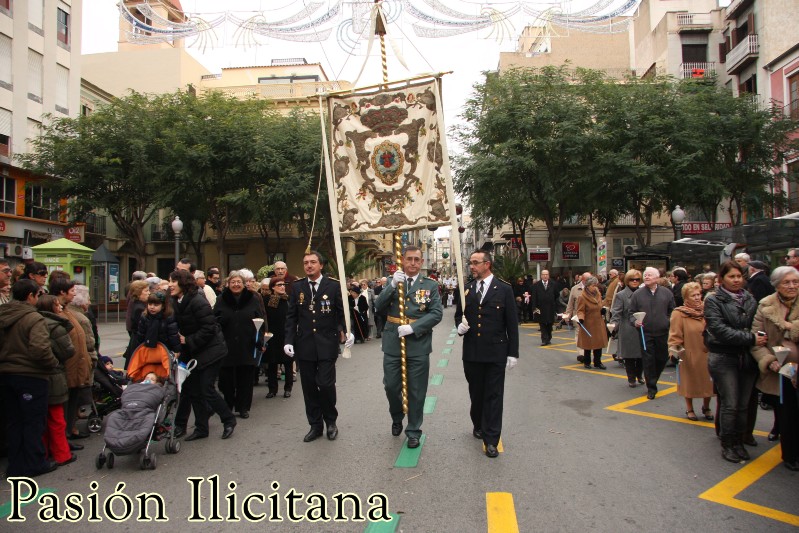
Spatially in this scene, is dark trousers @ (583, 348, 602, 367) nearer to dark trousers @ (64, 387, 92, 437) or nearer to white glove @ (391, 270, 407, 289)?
white glove @ (391, 270, 407, 289)

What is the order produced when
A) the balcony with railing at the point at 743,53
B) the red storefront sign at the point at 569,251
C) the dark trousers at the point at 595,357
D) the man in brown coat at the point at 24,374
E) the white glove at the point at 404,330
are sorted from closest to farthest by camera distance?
the man in brown coat at the point at 24,374, the white glove at the point at 404,330, the dark trousers at the point at 595,357, the balcony with railing at the point at 743,53, the red storefront sign at the point at 569,251

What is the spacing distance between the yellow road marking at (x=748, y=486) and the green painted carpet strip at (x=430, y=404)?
346 centimetres

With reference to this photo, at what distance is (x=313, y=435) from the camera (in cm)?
625

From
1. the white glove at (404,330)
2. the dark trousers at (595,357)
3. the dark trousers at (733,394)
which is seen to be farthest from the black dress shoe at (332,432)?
the dark trousers at (595,357)

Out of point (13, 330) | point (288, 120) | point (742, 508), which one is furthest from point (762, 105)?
point (13, 330)

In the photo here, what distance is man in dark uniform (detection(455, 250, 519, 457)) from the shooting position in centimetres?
564

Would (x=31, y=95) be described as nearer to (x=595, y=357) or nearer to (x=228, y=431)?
(x=228, y=431)

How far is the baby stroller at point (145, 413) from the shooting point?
5273 millimetres

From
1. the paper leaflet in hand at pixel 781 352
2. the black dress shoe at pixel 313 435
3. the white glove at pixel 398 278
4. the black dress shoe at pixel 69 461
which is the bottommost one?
the black dress shoe at pixel 69 461

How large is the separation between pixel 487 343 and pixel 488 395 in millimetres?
514

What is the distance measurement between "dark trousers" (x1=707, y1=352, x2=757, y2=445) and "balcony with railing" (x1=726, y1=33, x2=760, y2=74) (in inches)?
1196

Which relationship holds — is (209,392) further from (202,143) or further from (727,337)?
(202,143)

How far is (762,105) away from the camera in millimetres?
27859

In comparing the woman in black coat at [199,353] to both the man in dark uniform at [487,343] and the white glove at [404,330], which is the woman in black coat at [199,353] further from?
the man in dark uniform at [487,343]
